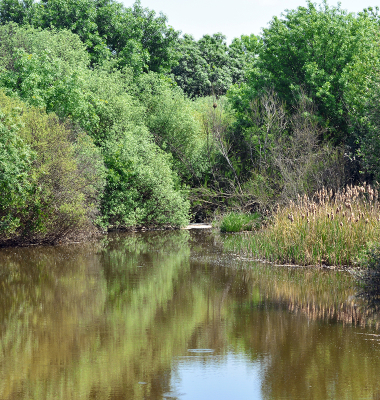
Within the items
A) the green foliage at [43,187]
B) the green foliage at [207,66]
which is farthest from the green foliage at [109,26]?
the green foliage at [43,187]

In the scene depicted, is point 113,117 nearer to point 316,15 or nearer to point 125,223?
point 125,223

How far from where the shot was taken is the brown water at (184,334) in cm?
667

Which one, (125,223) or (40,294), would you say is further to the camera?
(125,223)

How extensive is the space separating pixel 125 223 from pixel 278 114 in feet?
30.9

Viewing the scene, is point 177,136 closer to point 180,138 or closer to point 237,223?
point 180,138

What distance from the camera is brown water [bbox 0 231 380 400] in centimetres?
667

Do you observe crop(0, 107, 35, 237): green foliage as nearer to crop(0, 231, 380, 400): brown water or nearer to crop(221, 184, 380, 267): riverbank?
crop(0, 231, 380, 400): brown water

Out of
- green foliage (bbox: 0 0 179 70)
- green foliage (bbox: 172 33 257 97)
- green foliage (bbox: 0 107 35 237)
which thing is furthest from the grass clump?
green foliage (bbox: 172 33 257 97)

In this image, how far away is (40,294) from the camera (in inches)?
489

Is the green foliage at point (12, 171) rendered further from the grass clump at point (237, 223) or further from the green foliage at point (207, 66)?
the green foliage at point (207, 66)

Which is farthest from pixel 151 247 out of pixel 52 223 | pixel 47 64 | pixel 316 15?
pixel 316 15

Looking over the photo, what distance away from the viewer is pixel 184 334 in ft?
29.4

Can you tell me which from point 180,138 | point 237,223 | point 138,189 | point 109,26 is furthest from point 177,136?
point 109,26

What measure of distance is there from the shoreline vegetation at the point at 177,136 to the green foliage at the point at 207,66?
10.6 metres
